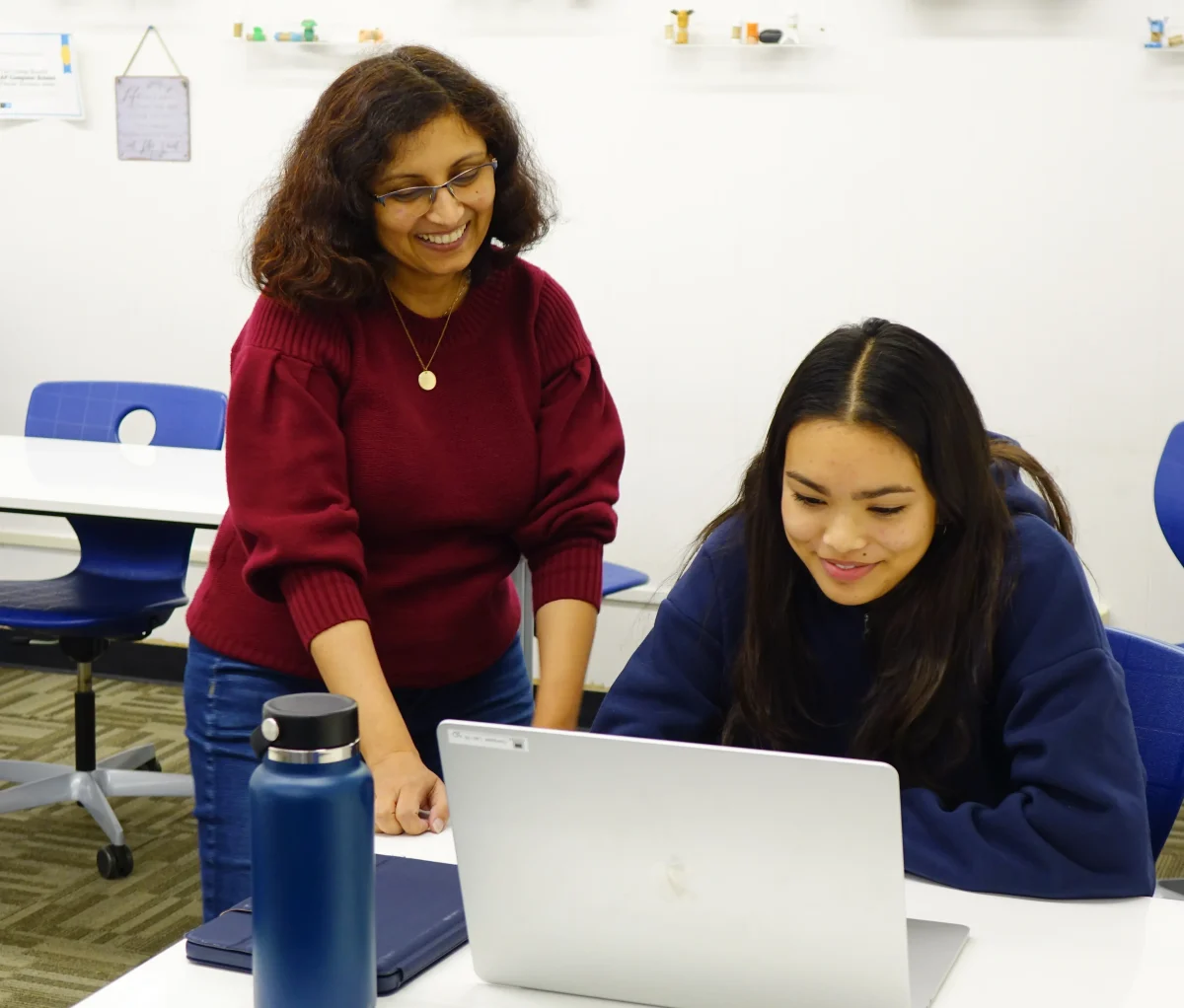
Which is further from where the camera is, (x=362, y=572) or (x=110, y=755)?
(x=110, y=755)

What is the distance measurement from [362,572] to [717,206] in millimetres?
2179

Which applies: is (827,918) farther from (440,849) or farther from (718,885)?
(440,849)

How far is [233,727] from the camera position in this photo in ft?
5.46

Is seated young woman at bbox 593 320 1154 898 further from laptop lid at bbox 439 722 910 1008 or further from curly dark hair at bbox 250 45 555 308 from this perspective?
curly dark hair at bbox 250 45 555 308

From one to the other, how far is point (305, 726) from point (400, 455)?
0.72 metres

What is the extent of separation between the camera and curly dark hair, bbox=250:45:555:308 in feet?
5.04

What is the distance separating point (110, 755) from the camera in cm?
346

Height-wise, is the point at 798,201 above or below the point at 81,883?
above

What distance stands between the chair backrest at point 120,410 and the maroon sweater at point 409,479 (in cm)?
160

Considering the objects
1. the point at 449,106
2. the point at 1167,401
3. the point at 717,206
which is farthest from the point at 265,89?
the point at 449,106

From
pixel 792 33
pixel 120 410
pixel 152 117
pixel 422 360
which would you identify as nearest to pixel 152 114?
pixel 152 117

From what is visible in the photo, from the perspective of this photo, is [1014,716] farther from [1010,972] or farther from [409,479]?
[409,479]

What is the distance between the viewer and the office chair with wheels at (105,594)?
9.61 feet

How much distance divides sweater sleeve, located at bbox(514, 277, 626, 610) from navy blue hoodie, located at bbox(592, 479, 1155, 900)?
0.20 meters
